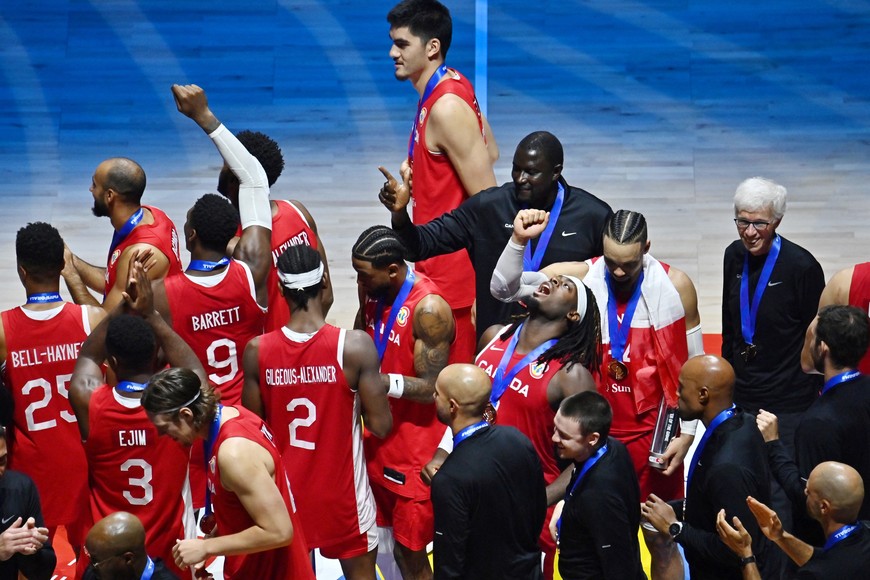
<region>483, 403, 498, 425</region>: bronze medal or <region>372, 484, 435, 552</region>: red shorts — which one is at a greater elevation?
<region>483, 403, 498, 425</region>: bronze medal

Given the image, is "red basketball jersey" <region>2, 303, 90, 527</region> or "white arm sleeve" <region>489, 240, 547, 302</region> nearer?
"white arm sleeve" <region>489, 240, 547, 302</region>

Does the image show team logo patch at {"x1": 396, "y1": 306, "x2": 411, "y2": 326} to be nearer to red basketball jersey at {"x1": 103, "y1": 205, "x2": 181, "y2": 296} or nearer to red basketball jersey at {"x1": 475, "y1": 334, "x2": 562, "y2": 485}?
red basketball jersey at {"x1": 475, "y1": 334, "x2": 562, "y2": 485}

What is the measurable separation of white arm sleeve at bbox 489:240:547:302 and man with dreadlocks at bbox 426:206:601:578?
0.12 ft

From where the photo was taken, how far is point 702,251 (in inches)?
350

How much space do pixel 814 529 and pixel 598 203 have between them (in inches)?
64.3

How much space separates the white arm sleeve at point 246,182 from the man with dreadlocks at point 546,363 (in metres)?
1.32

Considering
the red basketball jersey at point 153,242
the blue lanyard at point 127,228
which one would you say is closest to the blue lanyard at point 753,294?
the red basketball jersey at point 153,242

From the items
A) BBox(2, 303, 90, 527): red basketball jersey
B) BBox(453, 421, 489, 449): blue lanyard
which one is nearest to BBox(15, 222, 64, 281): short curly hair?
BBox(2, 303, 90, 527): red basketball jersey

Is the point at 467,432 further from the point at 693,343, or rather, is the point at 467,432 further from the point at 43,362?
the point at 43,362

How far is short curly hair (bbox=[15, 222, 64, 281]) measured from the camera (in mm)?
5156

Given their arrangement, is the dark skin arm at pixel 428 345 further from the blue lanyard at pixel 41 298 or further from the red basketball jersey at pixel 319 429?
the blue lanyard at pixel 41 298

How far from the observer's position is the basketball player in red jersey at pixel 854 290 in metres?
5.18

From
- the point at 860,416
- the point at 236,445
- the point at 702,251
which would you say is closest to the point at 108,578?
the point at 236,445

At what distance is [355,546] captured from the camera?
4.94m
